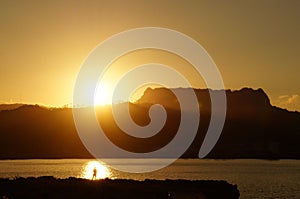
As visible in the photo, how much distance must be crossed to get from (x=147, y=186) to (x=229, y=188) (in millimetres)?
12403

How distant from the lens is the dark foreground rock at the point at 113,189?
188 ft

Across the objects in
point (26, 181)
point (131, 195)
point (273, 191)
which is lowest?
point (131, 195)

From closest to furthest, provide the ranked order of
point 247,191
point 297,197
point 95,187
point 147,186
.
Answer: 1. point 95,187
2. point 147,186
3. point 297,197
4. point 247,191

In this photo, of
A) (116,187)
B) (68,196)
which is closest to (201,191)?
(116,187)

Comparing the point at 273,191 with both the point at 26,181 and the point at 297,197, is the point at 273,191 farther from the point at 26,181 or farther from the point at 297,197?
the point at 26,181

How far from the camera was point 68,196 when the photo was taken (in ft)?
188

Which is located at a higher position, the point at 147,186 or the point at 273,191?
the point at 273,191

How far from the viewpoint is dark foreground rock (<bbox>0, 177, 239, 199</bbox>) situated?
57438 millimetres

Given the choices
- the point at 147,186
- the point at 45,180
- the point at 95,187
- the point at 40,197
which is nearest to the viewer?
the point at 40,197

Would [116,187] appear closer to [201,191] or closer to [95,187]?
[95,187]

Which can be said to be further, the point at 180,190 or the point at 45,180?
the point at 45,180

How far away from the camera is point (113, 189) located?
60.9 metres

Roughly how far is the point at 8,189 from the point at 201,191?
22.0 m

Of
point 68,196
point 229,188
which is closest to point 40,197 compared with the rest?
point 68,196
